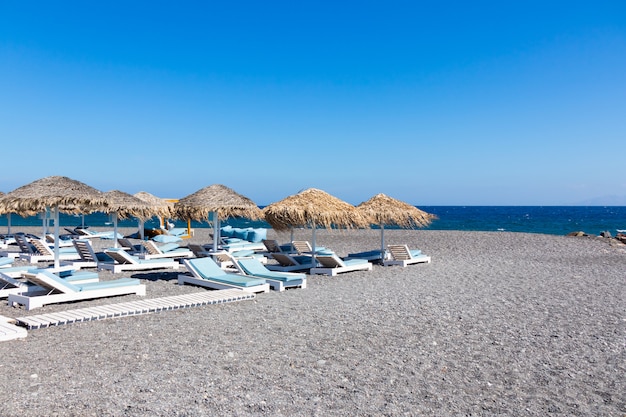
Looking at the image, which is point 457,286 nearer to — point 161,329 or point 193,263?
point 193,263

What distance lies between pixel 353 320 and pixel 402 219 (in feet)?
21.2

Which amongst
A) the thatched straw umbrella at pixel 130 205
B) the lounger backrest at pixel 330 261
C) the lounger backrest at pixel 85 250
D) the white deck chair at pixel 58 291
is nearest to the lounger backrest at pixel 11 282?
the white deck chair at pixel 58 291

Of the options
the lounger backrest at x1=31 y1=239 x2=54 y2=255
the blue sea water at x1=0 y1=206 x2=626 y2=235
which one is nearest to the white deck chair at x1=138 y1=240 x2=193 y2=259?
the lounger backrest at x1=31 y1=239 x2=54 y2=255

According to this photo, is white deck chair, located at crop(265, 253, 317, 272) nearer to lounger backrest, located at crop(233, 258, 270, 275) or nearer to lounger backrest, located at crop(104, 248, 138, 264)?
lounger backrest, located at crop(233, 258, 270, 275)

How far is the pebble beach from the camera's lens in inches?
149

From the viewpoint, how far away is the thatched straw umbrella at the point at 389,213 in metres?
12.4

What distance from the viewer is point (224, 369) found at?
4.51m

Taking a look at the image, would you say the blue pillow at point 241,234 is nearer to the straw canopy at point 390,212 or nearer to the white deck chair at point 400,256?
the straw canopy at point 390,212

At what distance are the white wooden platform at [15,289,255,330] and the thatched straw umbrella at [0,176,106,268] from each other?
373cm

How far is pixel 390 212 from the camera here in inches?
488

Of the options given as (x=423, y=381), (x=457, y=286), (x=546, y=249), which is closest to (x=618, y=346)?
(x=423, y=381)

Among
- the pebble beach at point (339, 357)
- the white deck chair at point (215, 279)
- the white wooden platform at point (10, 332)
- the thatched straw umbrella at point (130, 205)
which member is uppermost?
the thatched straw umbrella at point (130, 205)

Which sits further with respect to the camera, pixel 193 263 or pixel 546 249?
pixel 546 249

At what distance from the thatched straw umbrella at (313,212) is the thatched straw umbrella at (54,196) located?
11.9 feet
